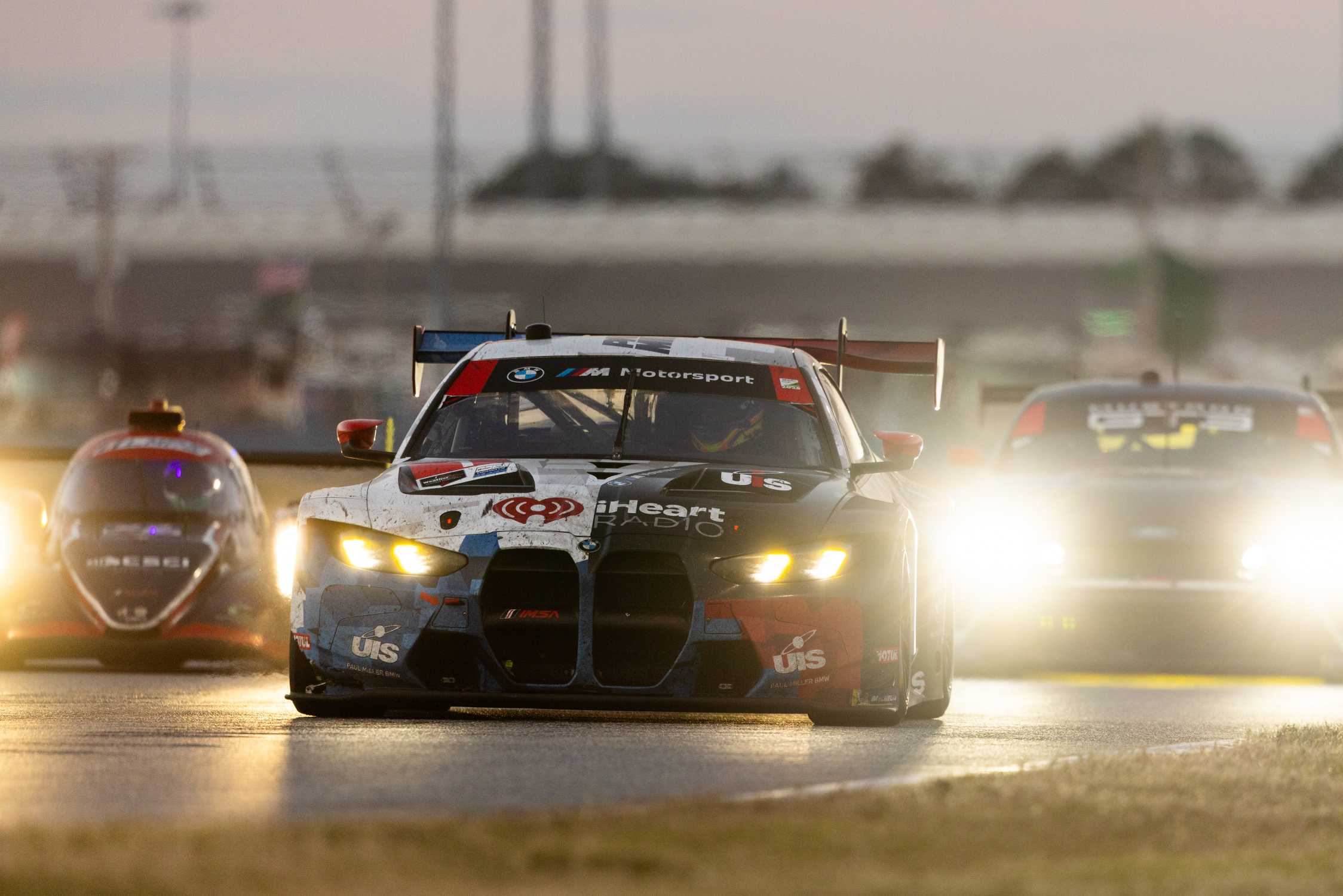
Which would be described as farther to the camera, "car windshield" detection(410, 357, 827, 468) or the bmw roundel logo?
the bmw roundel logo

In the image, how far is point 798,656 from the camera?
9141mm

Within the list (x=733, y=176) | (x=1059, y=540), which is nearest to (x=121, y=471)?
(x=1059, y=540)

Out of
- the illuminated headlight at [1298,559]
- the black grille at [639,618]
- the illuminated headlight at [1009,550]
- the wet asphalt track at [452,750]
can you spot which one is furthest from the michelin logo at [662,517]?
the illuminated headlight at [1298,559]

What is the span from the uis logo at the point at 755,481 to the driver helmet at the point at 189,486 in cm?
574

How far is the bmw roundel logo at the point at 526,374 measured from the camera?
10586mm

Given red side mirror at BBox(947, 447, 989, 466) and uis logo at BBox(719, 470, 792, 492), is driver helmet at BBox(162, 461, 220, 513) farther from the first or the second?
uis logo at BBox(719, 470, 792, 492)

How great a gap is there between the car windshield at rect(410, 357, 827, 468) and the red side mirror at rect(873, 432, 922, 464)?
18.0 inches

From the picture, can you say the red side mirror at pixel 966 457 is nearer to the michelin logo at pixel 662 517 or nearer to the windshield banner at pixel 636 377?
the windshield banner at pixel 636 377

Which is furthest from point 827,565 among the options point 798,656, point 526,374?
point 526,374

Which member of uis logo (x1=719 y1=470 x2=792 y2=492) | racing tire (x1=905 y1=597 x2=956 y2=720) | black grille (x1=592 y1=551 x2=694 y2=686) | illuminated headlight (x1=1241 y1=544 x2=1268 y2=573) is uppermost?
uis logo (x1=719 y1=470 x2=792 y2=492)

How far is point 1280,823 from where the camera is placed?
693 cm

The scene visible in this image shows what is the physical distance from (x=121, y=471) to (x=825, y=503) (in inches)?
251

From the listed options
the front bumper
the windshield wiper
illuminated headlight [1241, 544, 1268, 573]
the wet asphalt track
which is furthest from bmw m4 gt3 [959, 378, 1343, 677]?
the front bumper

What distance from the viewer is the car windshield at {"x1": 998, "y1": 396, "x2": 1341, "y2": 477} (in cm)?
1502
